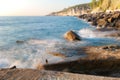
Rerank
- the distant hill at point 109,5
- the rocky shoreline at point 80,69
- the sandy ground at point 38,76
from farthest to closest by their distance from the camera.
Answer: the distant hill at point 109,5 < the rocky shoreline at point 80,69 < the sandy ground at point 38,76

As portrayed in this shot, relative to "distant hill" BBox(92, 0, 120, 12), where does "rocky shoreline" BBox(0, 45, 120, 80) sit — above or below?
above

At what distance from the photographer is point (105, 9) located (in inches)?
5182

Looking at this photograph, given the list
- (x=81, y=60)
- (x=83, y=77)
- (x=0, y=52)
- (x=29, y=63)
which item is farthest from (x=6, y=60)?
(x=83, y=77)

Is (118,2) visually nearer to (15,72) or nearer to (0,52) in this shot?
(0,52)

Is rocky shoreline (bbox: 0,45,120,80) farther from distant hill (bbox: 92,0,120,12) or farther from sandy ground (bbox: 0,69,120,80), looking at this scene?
distant hill (bbox: 92,0,120,12)

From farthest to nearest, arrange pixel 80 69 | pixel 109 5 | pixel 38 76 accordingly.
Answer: pixel 109 5 → pixel 80 69 → pixel 38 76

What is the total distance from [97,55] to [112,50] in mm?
2183

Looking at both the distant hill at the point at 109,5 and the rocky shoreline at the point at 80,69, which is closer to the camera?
the rocky shoreline at the point at 80,69

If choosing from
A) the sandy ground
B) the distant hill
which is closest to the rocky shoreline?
the sandy ground

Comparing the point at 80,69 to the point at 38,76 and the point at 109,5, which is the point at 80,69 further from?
the point at 109,5

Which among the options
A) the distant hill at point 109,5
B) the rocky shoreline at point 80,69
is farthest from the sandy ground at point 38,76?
the distant hill at point 109,5

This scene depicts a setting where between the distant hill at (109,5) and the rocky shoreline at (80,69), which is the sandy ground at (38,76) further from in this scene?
the distant hill at (109,5)

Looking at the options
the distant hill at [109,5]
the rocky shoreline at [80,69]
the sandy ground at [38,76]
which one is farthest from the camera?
the distant hill at [109,5]

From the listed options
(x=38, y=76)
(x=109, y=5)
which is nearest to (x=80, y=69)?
(x=38, y=76)
